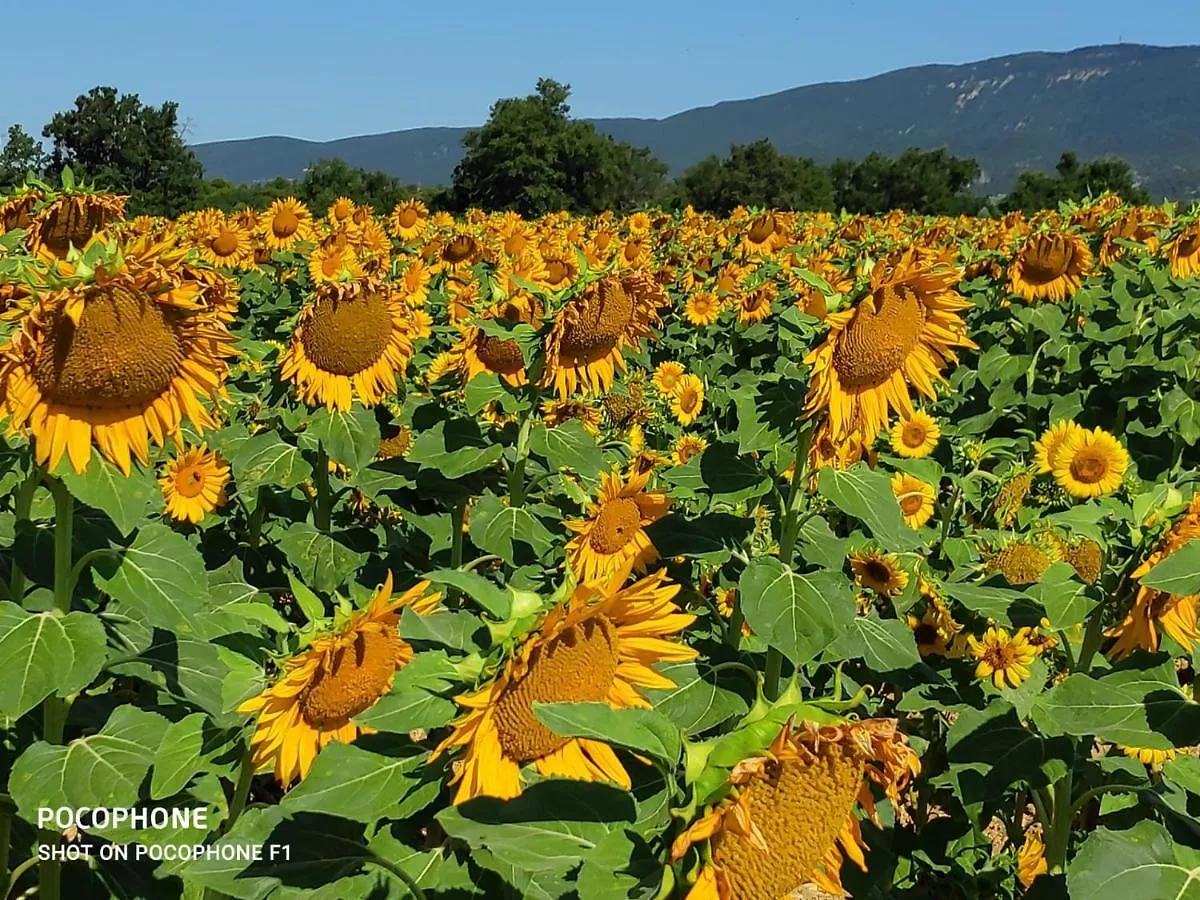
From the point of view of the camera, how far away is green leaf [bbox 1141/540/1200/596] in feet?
5.71

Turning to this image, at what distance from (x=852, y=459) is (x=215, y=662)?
154 cm

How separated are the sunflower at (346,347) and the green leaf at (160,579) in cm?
103

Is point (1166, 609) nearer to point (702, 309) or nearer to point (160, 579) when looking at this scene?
point (160, 579)

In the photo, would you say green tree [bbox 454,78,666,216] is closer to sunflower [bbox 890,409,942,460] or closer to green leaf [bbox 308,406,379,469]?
sunflower [bbox 890,409,942,460]

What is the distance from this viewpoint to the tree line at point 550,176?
27.8 meters

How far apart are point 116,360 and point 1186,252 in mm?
7112

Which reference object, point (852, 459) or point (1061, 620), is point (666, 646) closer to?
point (1061, 620)

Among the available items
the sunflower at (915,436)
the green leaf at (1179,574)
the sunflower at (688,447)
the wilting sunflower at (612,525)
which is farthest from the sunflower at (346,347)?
the sunflower at (688,447)

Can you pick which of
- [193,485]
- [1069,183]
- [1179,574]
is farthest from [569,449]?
[1069,183]

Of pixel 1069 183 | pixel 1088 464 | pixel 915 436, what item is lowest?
pixel 1088 464

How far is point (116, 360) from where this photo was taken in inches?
70.4

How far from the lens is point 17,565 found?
2.03 metres

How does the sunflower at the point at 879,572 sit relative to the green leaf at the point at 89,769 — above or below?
below

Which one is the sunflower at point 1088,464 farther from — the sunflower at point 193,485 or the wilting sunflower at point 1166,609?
the sunflower at point 193,485
